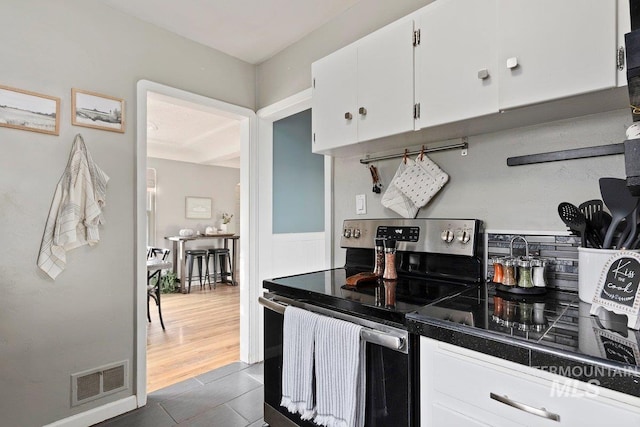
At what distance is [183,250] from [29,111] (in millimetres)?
4394

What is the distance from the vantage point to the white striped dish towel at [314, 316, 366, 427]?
45.6 inches

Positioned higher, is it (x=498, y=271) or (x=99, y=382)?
(x=498, y=271)

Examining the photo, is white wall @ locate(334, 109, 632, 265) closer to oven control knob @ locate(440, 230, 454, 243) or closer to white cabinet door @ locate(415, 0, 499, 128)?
oven control knob @ locate(440, 230, 454, 243)

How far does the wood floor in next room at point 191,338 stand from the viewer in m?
2.62

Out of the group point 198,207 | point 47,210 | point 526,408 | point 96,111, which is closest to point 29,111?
point 96,111

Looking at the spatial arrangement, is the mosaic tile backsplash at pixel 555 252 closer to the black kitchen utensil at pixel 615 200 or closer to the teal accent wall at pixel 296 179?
the black kitchen utensil at pixel 615 200

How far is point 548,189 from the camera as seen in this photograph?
4.39 feet

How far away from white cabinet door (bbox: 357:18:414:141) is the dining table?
5.04 meters

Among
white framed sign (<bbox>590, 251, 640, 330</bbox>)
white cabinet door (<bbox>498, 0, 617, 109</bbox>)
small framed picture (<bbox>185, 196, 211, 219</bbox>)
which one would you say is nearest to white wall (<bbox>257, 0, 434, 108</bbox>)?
white cabinet door (<bbox>498, 0, 617, 109</bbox>)

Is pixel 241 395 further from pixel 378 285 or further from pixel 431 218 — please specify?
Answer: pixel 431 218

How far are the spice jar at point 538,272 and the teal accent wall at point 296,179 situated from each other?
202cm

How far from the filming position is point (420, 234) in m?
1.64

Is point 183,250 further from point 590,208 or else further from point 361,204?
point 590,208

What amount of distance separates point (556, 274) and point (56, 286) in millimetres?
2439
